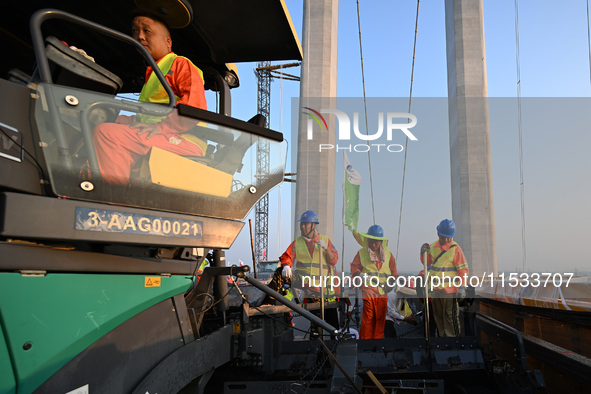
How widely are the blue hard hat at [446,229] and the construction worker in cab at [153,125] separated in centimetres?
473

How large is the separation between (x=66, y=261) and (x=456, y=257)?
17.6 feet

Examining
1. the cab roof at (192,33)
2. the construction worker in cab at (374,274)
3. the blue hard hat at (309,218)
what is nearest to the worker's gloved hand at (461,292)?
the construction worker in cab at (374,274)

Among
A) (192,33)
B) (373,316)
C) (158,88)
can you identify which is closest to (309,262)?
(373,316)

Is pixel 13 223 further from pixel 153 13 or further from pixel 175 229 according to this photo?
pixel 153 13

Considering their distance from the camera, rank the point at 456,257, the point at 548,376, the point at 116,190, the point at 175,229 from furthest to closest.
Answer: the point at 456,257, the point at 548,376, the point at 175,229, the point at 116,190

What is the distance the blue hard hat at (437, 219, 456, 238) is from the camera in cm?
608

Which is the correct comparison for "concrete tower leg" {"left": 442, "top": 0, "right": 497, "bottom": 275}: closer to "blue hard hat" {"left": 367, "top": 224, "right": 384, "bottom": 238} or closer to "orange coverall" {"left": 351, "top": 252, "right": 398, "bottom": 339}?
"blue hard hat" {"left": 367, "top": 224, "right": 384, "bottom": 238}

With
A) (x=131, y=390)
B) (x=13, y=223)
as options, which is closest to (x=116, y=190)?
(x=13, y=223)

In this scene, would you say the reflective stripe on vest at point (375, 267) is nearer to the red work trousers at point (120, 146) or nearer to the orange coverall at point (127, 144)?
the orange coverall at point (127, 144)

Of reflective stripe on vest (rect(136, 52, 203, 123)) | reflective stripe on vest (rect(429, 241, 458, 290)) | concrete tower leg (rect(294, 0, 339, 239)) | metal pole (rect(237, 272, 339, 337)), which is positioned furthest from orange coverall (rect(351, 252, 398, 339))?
concrete tower leg (rect(294, 0, 339, 239))

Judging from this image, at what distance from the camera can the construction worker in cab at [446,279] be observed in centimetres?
552

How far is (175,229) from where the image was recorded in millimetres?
1966

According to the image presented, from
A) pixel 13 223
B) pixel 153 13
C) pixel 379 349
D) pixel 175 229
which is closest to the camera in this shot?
pixel 13 223

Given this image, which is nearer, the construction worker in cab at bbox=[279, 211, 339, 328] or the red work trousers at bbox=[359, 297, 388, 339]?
the red work trousers at bbox=[359, 297, 388, 339]
